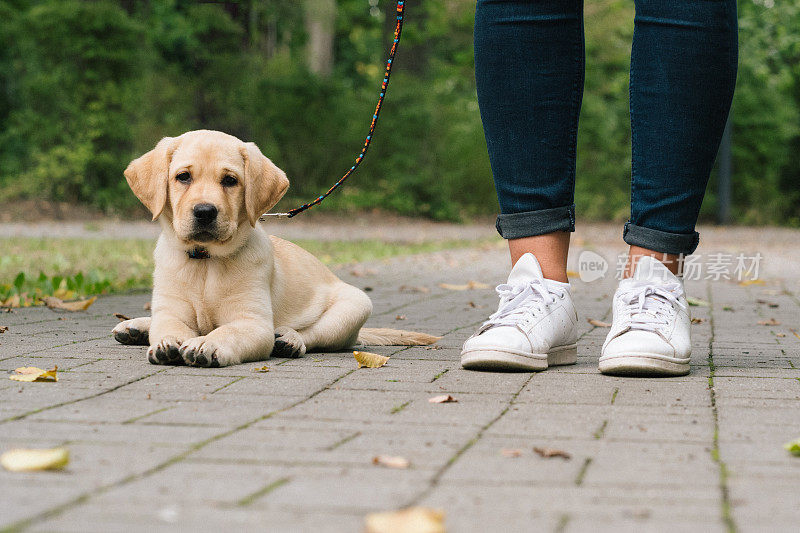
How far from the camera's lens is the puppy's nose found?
11.8ft

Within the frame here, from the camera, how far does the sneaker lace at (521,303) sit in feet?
11.2

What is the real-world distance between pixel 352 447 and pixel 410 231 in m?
14.2

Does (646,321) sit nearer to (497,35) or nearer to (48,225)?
(497,35)

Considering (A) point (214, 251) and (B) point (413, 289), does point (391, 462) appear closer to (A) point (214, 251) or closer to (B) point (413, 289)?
(A) point (214, 251)

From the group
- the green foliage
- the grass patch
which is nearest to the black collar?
the grass patch

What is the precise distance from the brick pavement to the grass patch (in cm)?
226

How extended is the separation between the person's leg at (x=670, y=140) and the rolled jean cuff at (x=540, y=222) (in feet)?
0.71

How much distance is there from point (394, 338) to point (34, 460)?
227 cm

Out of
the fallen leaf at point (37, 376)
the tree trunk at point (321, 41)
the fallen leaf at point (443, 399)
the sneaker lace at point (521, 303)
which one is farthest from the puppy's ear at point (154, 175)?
the tree trunk at point (321, 41)

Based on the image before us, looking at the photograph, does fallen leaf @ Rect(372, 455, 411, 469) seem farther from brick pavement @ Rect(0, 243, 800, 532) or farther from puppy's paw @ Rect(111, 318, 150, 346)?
puppy's paw @ Rect(111, 318, 150, 346)

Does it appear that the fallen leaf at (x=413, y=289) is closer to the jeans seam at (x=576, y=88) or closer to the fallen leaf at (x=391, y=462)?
the jeans seam at (x=576, y=88)

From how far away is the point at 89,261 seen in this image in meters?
8.13

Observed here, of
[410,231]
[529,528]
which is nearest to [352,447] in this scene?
[529,528]

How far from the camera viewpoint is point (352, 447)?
2.23 meters
